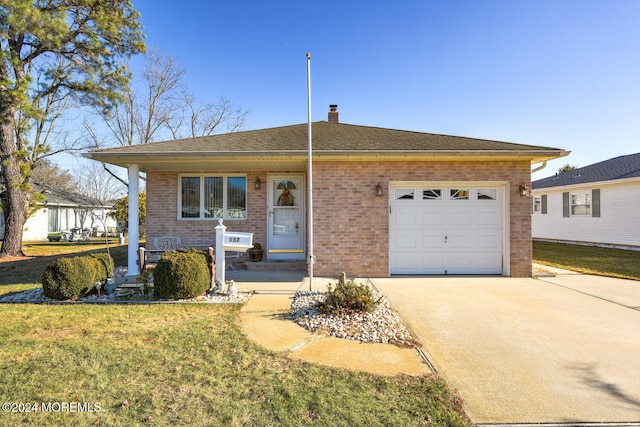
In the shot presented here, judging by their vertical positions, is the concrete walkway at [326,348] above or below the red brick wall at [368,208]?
below

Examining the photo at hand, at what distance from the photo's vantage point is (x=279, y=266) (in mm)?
9125

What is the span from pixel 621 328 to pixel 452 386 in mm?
3503

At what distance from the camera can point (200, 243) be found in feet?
31.8

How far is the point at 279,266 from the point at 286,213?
5.56ft

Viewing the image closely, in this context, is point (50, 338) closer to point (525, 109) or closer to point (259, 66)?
point (259, 66)

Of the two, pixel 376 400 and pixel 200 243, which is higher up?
pixel 200 243

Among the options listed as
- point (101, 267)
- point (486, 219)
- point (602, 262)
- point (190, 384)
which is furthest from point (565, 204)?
point (101, 267)

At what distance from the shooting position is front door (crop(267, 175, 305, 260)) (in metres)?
9.79

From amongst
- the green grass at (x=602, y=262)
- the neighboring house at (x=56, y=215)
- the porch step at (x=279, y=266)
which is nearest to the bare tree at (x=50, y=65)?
the neighboring house at (x=56, y=215)

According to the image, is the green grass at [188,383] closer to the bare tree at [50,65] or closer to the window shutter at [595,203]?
the bare tree at [50,65]

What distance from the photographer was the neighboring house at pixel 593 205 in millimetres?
14555

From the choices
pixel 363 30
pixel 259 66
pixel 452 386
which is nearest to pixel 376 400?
pixel 452 386

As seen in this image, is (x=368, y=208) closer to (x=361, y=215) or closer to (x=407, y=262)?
(x=361, y=215)

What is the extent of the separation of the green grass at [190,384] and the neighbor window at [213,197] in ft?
18.0
